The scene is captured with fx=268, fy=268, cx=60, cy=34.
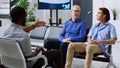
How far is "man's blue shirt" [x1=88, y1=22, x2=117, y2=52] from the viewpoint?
4.49 meters

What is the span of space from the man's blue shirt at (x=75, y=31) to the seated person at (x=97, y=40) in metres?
0.16

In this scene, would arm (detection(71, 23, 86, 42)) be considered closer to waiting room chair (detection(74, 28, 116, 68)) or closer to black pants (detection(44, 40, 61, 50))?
waiting room chair (detection(74, 28, 116, 68))

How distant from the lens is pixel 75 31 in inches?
195

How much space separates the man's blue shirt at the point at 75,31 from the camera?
4.89 metres

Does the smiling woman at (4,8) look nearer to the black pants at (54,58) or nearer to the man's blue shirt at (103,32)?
the man's blue shirt at (103,32)

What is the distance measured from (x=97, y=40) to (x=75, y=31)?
1.91 feet

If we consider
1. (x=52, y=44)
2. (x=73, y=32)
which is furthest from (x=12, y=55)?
(x=52, y=44)

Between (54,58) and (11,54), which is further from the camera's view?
(54,58)

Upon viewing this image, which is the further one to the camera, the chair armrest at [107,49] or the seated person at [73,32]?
the seated person at [73,32]

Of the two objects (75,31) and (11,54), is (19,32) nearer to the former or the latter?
(11,54)

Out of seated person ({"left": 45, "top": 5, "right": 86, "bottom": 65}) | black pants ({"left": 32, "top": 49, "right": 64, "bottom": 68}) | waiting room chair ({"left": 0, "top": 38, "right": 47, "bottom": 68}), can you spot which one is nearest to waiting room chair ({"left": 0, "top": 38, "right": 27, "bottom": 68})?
waiting room chair ({"left": 0, "top": 38, "right": 47, "bottom": 68})

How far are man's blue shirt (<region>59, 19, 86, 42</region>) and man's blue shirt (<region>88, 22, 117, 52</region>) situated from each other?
0.18 m

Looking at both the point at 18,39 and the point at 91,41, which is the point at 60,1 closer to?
the point at 91,41

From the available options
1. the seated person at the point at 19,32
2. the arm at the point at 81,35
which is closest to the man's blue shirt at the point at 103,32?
the arm at the point at 81,35
